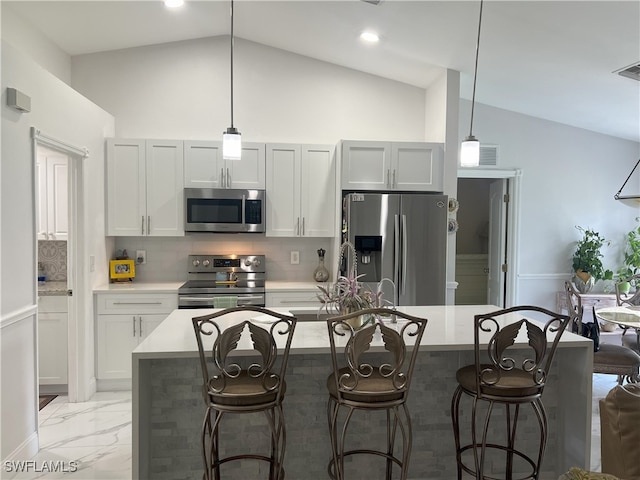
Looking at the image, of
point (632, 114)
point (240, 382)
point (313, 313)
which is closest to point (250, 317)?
point (313, 313)

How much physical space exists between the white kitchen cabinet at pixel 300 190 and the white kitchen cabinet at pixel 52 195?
1.90 metres

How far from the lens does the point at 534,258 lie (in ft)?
17.3

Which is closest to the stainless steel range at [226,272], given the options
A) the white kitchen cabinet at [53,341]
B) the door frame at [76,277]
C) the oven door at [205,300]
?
the oven door at [205,300]

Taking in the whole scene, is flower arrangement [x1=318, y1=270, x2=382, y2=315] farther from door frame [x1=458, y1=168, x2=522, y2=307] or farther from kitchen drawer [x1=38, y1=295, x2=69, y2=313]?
door frame [x1=458, y1=168, x2=522, y2=307]

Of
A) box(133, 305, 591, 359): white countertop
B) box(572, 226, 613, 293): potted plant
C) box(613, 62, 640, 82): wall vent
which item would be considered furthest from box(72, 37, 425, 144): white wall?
box(133, 305, 591, 359): white countertop

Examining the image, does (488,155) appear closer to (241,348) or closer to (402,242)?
(402,242)

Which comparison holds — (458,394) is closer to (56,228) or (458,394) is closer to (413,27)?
(413,27)

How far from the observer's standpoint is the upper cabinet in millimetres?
4270

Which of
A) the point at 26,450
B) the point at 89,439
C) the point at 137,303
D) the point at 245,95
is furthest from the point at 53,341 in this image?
the point at 245,95

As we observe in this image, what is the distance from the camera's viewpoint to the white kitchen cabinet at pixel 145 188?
14.1 feet

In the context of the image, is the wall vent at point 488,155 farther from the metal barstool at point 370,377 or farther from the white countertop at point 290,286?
the metal barstool at point 370,377

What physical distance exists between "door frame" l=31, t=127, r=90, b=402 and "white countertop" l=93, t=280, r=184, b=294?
23 cm

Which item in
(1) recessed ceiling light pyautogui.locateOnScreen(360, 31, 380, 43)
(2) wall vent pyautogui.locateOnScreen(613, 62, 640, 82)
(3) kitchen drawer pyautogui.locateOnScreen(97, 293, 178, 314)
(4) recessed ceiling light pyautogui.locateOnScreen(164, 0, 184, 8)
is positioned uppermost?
(4) recessed ceiling light pyautogui.locateOnScreen(164, 0, 184, 8)

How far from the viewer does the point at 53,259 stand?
4.31 metres
